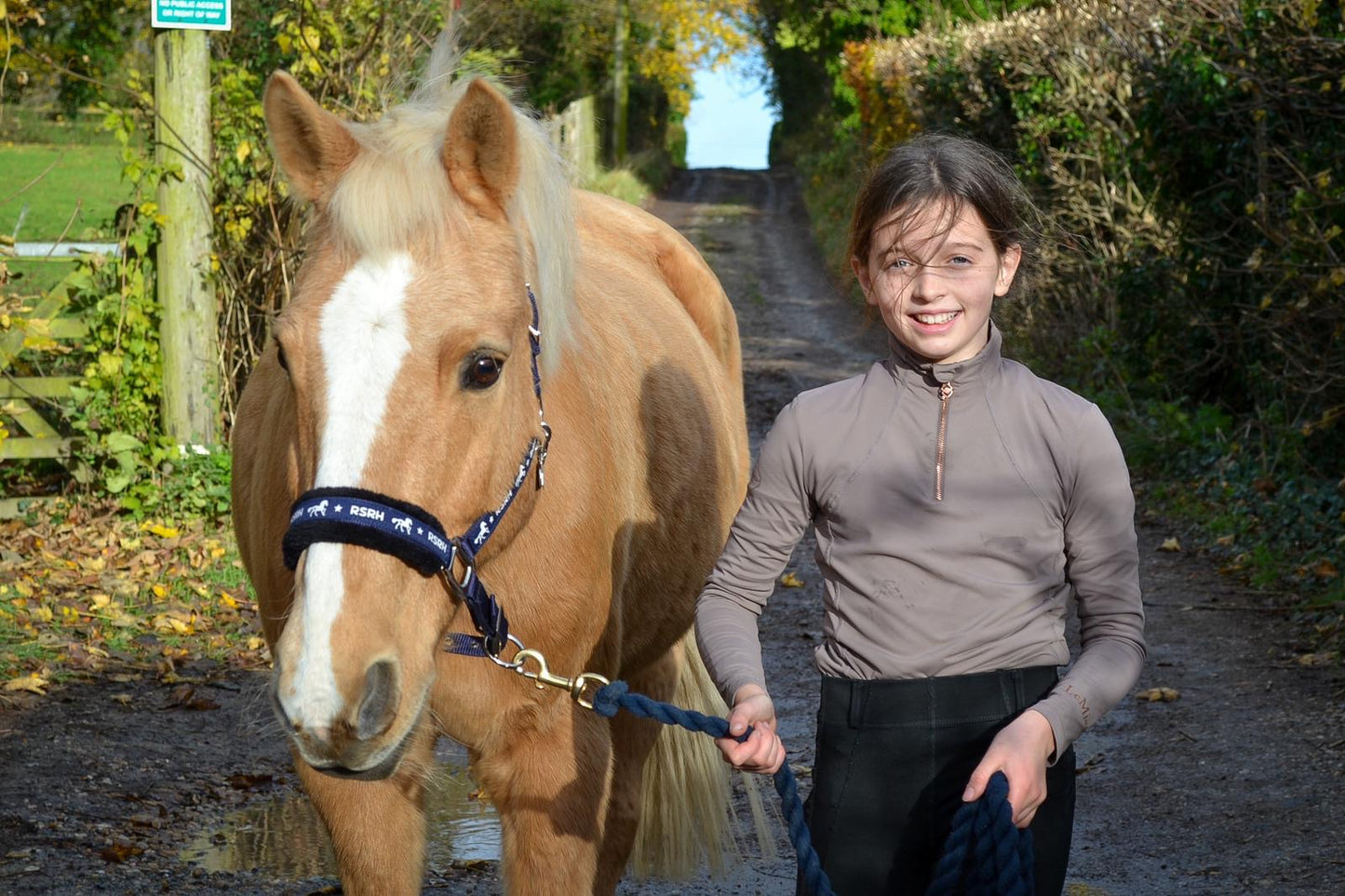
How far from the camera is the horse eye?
86.8 inches

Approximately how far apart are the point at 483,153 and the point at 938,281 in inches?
34.5

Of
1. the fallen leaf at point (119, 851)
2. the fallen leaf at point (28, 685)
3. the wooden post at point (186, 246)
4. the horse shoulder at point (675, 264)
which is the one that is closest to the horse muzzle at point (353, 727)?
the fallen leaf at point (119, 851)

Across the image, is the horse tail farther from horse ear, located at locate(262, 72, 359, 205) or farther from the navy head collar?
horse ear, located at locate(262, 72, 359, 205)

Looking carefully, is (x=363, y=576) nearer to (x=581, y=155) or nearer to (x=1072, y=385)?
(x=1072, y=385)

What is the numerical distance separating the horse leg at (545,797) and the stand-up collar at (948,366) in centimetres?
106

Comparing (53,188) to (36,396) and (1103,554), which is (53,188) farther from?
(1103,554)

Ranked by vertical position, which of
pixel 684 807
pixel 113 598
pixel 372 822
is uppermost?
pixel 372 822

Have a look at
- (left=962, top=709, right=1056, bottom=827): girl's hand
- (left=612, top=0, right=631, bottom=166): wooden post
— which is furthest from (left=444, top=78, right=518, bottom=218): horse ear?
(left=612, top=0, right=631, bottom=166): wooden post

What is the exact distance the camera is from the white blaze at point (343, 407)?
6.17 ft

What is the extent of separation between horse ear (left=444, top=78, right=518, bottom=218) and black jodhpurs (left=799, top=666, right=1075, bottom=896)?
109 centimetres

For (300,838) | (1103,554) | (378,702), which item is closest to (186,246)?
(300,838)

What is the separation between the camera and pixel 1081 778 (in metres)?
4.59

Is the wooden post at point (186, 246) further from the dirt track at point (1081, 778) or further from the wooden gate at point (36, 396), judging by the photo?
the dirt track at point (1081, 778)

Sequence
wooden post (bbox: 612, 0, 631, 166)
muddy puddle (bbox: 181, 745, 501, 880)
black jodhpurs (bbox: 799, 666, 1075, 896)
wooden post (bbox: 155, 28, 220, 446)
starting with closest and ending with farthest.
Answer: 1. black jodhpurs (bbox: 799, 666, 1075, 896)
2. muddy puddle (bbox: 181, 745, 501, 880)
3. wooden post (bbox: 155, 28, 220, 446)
4. wooden post (bbox: 612, 0, 631, 166)
